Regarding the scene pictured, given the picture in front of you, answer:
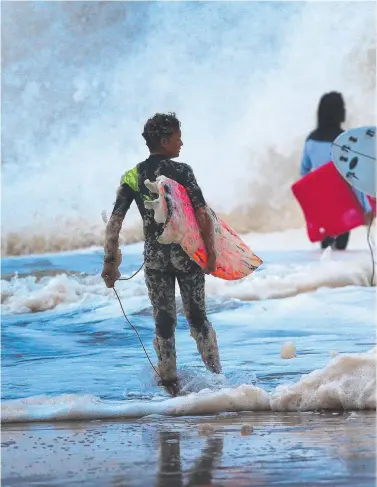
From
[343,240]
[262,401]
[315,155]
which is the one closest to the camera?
[262,401]

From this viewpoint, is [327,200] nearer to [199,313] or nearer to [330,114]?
[330,114]

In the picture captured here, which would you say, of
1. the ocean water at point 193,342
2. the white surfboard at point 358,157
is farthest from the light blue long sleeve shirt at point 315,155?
the white surfboard at point 358,157

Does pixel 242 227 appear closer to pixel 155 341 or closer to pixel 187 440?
pixel 155 341

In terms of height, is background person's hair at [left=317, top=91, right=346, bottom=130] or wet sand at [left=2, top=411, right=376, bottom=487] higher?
background person's hair at [left=317, top=91, right=346, bottom=130]

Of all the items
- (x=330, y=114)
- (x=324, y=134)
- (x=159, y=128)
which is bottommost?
(x=159, y=128)

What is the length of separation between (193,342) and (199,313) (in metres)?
1.54

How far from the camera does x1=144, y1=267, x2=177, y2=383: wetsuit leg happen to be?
4.21 m

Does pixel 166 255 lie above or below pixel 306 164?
below

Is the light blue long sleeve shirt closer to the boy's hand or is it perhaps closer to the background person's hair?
the background person's hair

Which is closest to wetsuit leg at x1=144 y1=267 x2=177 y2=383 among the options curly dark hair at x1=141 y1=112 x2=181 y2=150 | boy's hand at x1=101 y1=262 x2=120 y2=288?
boy's hand at x1=101 y1=262 x2=120 y2=288

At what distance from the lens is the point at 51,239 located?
27.4ft

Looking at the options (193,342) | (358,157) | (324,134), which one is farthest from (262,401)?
(324,134)

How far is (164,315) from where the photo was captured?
4230 mm

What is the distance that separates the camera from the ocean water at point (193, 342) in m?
3.80
